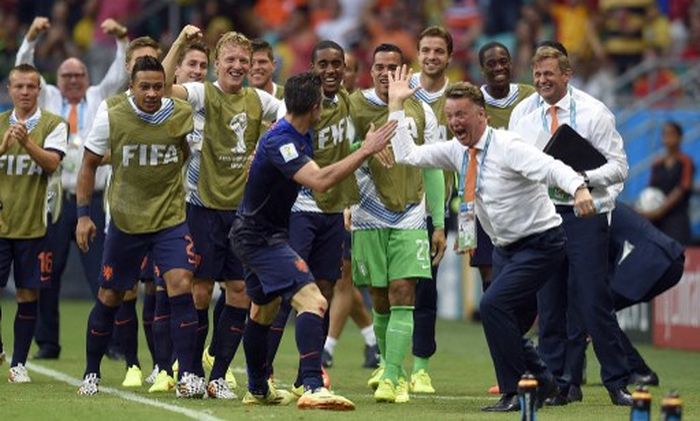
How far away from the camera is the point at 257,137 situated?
13898mm

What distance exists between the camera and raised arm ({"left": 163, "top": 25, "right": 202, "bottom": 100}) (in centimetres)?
1343

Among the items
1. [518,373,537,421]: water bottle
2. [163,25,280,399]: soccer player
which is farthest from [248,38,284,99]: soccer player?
[518,373,537,421]: water bottle

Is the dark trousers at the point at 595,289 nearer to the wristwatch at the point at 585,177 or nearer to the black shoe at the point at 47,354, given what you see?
the wristwatch at the point at 585,177

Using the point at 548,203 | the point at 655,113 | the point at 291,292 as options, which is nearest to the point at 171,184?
the point at 291,292

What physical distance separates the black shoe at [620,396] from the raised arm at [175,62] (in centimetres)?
371

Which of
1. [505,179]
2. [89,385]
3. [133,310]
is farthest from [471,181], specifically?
[133,310]

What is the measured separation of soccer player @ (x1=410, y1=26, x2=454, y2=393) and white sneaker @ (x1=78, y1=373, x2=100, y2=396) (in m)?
2.50

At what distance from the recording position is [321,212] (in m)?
13.7

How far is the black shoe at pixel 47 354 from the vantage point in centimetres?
1717

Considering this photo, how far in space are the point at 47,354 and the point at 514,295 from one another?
6367 mm

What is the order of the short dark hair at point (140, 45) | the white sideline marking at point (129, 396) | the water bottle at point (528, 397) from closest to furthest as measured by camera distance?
the water bottle at point (528, 397) → the white sideline marking at point (129, 396) → the short dark hair at point (140, 45)

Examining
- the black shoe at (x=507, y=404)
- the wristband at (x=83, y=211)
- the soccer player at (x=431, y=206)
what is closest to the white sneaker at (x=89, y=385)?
the wristband at (x=83, y=211)

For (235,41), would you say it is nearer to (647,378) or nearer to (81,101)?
(81,101)

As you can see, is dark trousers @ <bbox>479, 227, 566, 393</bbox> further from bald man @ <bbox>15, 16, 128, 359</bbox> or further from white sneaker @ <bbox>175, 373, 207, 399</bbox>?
bald man @ <bbox>15, 16, 128, 359</bbox>
